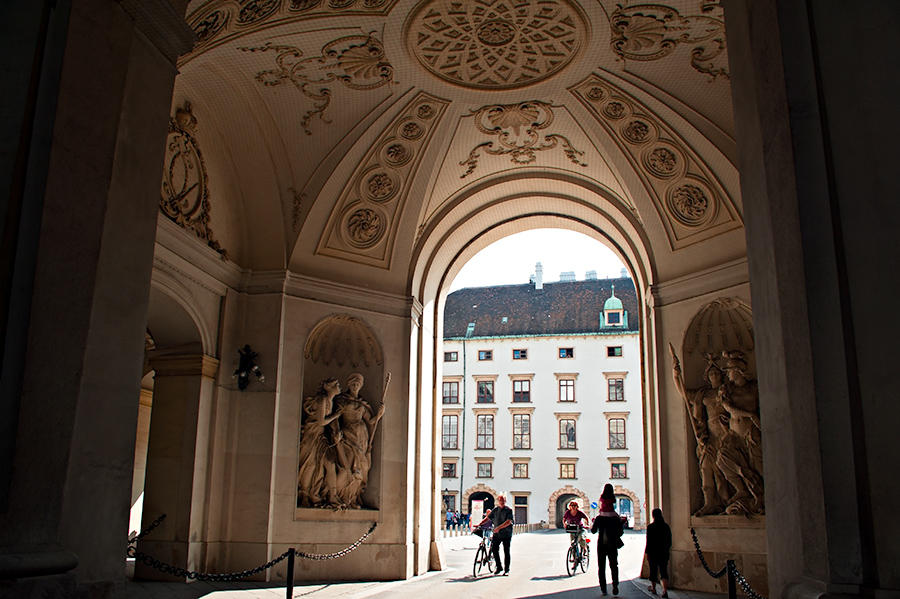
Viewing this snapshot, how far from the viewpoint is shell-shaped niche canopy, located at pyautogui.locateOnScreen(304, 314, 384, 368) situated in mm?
14633

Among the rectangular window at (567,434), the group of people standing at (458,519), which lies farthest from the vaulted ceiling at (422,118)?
the rectangular window at (567,434)

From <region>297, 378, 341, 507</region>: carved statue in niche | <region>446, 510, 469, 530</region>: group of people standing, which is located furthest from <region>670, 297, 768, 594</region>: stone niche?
<region>446, 510, 469, 530</region>: group of people standing

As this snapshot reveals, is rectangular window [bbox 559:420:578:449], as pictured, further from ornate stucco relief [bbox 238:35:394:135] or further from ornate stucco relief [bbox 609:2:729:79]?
ornate stucco relief [bbox 609:2:729:79]

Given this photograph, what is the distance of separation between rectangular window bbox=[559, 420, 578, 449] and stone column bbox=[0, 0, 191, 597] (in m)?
48.1

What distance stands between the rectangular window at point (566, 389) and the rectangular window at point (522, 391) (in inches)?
82.4

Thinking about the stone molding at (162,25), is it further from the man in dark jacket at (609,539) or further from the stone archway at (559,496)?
the stone archway at (559,496)

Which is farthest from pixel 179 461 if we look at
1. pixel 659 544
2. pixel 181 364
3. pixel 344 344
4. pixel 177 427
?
pixel 659 544

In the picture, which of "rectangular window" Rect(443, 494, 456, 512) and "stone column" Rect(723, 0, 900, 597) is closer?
"stone column" Rect(723, 0, 900, 597)

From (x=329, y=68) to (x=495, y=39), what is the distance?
258 centimetres

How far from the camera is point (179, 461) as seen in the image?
1246cm

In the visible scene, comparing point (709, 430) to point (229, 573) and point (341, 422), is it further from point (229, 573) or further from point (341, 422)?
point (229, 573)

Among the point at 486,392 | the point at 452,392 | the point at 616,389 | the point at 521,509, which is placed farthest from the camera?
the point at 452,392

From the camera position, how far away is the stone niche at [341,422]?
13.8 m

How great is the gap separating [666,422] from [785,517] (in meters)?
9.56
